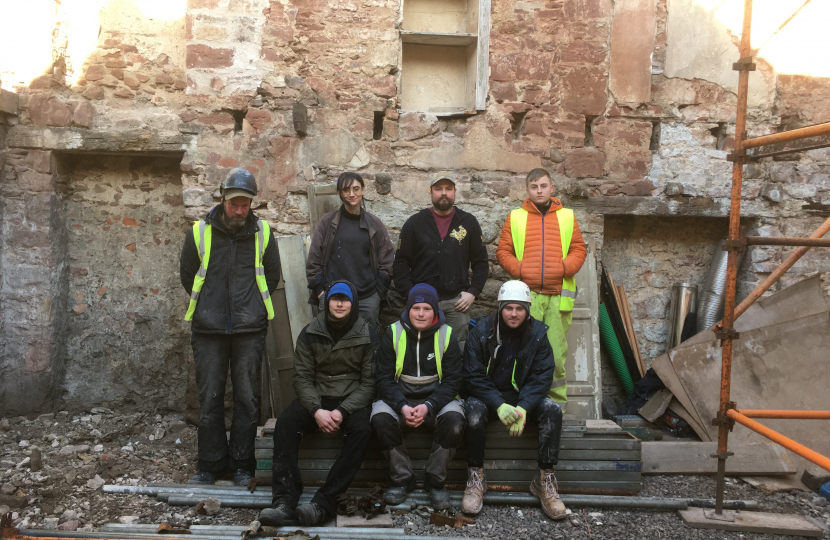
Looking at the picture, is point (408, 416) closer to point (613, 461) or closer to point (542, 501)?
point (542, 501)

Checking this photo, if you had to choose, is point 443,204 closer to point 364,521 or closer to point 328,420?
point 328,420

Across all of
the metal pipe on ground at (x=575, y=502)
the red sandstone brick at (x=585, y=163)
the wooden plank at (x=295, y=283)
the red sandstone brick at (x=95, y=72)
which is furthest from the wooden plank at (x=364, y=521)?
the red sandstone brick at (x=95, y=72)

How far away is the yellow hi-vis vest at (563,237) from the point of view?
4.61 meters

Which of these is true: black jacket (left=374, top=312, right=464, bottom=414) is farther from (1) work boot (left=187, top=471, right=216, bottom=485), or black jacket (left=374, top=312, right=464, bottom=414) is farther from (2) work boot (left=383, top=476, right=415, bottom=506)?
(1) work boot (left=187, top=471, right=216, bottom=485)

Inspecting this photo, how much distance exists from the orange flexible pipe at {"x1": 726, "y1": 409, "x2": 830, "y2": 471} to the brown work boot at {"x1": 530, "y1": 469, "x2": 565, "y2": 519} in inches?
42.2

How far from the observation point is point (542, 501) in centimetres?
372

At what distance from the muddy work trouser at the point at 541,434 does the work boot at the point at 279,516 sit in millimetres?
1088

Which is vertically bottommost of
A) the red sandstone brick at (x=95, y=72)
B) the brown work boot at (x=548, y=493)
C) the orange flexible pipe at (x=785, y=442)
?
the brown work boot at (x=548, y=493)

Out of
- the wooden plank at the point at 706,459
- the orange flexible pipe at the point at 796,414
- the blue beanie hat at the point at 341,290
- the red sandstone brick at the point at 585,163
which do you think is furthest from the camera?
the red sandstone brick at the point at 585,163

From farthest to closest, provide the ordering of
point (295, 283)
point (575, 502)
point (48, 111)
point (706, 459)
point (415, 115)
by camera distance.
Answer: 1. point (415, 115)
2. point (48, 111)
3. point (295, 283)
4. point (706, 459)
5. point (575, 502)

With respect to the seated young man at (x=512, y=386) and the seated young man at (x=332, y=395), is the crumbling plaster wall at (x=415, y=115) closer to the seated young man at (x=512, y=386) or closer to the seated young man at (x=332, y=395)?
the seated young man at (x=512, y=386)

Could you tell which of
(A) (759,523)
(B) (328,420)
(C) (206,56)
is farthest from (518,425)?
(C) (206,56)

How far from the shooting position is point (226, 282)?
4.09m

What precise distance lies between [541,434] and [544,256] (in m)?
1.34
